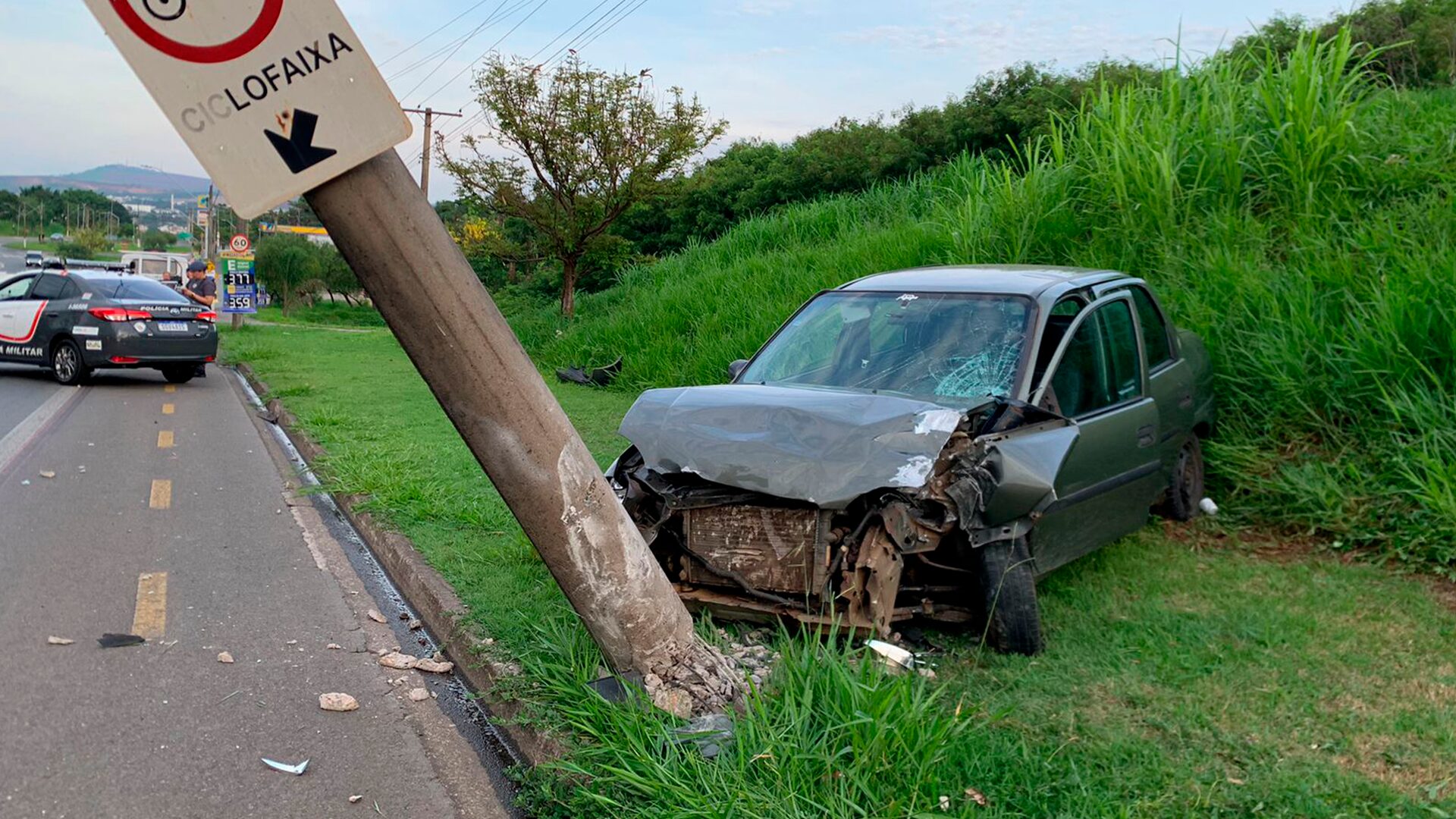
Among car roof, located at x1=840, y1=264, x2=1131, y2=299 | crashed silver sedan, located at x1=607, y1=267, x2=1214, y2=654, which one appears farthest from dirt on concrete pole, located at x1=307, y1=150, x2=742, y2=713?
car roof, located at x1=840, y1=264, x2=1131, y2=299

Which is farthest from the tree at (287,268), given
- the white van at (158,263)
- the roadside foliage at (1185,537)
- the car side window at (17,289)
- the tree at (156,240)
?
the tree at (156,240)

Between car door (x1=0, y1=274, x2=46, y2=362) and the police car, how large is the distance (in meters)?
0.01

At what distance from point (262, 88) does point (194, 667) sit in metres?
2.76

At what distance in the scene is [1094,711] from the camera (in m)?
4.20

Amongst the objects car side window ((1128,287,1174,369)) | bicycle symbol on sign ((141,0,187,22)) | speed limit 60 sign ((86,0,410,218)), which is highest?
bicycle symbol on sign ((141,0,187,22))

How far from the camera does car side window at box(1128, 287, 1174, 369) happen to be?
21.4 ft

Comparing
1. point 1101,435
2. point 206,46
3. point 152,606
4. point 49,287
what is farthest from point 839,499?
point 49,287

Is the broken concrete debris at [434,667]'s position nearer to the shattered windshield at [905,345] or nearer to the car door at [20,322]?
the shattered windshield at [905,345]

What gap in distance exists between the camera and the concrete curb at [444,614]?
13.8 feet

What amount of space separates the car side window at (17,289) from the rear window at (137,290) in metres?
1.38

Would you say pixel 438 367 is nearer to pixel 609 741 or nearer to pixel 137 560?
pixel 609 741

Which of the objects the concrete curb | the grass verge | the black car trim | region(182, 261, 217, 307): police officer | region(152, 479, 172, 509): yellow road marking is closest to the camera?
the grass verge

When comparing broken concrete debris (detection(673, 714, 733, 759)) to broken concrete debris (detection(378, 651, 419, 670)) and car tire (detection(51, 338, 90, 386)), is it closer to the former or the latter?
broken concrete debris (detection(378, 651, 419, 670))

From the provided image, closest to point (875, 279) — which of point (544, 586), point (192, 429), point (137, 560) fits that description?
point (544, 586)
